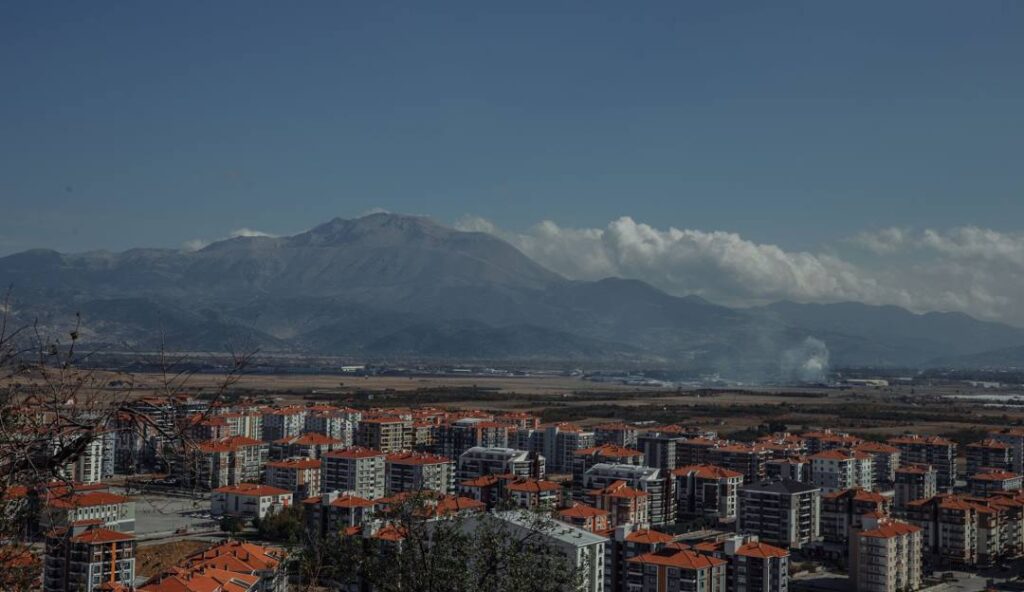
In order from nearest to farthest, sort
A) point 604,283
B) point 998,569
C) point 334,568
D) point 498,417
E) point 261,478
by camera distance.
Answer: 1. point 334,568
2. point 998,569
3. point 261,478
4. point 498,417
5. point 604,283

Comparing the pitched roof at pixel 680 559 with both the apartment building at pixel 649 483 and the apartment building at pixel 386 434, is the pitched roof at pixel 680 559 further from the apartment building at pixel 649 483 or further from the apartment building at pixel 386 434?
the apartment building at pixel 386 434

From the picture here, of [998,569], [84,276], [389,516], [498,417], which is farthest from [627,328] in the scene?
[389,516]

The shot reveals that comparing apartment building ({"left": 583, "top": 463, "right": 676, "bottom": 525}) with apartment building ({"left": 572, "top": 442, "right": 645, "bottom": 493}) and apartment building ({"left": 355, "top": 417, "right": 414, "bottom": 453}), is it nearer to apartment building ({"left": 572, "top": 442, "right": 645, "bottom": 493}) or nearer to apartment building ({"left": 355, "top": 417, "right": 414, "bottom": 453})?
apartment building ({"left": 572, "top": 442, "right": 645, "bottom": 493})

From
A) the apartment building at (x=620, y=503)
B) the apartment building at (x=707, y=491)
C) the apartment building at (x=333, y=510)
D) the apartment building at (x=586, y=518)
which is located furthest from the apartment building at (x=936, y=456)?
the apartment building at (x=333, y=510)

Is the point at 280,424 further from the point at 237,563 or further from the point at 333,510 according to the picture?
the point at 237,563

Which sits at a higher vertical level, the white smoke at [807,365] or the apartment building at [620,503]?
the white smoke at [807,365]

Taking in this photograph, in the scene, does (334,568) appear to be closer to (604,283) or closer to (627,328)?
(627,328)

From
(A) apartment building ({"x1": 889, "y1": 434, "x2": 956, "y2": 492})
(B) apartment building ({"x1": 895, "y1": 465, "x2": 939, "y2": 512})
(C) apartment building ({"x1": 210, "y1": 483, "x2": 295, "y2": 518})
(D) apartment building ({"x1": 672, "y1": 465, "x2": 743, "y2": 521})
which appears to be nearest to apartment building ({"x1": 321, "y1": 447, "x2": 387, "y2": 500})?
(C) apartment building ({"x1": 210, "y1": 483, "x2": 295, "y2": 518})
